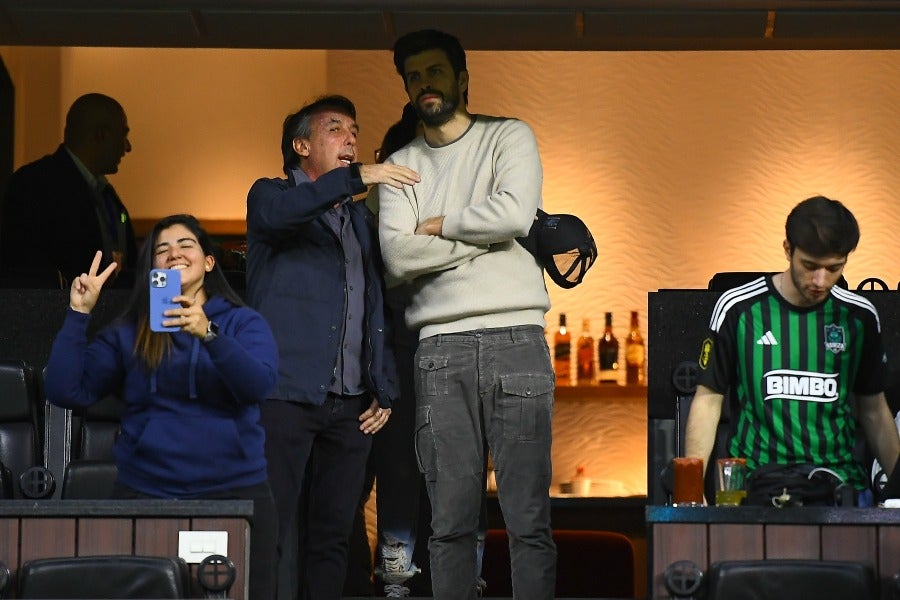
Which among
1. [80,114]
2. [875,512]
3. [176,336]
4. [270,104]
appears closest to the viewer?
[875,512]

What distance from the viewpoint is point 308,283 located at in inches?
160

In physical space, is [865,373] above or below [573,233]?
below

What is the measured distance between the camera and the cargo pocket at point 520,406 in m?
3.80

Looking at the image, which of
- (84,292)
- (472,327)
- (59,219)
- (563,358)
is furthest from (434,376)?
(563,358)

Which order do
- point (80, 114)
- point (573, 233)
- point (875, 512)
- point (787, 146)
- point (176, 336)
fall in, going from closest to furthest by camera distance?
1. point (875, 512)
2. point (176, 336)
3. point (573, 233)
4. point (80, 114)
5. point (787, 146)

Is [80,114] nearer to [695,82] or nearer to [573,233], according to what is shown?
[573,233]

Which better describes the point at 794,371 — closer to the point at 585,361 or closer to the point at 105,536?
the point at 105,536

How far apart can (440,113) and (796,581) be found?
5.32 feet

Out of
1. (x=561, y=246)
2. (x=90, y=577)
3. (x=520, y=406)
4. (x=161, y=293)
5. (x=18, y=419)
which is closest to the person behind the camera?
(x=90, y=577)

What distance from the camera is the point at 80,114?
554 centimetres

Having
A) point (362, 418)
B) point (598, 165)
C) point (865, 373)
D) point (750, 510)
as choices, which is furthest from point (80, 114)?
point (750, 510)

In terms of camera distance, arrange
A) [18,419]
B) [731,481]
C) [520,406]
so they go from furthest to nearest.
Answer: [18,419] → [520,406] → [731,481]

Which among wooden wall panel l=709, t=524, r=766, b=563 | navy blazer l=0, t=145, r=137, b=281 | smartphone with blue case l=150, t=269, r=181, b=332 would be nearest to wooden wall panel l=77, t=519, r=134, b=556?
smartphone with blue case l=150, t=269, r=181, b=332

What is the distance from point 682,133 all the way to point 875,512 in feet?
14.3
